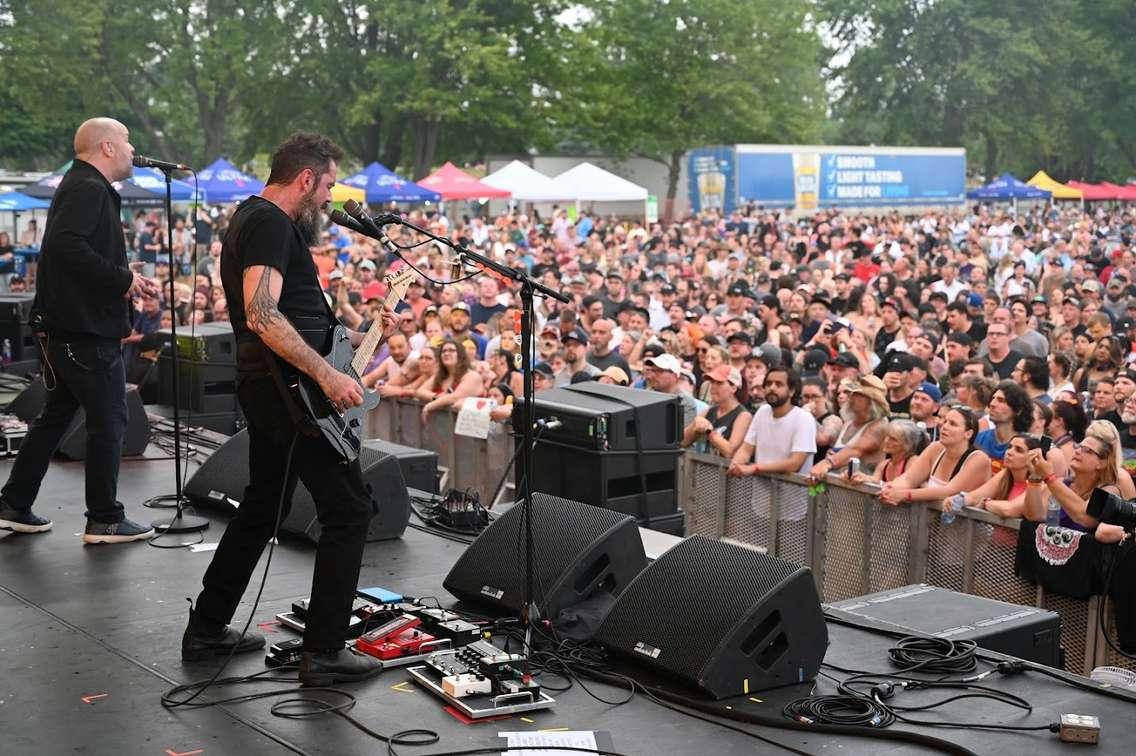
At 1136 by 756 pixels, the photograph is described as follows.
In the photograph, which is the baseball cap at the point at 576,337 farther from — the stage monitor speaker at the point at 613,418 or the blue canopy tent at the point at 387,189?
the blue canopy tent at the point at 387,189

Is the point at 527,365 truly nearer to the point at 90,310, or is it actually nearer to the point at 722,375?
the point at 90,310

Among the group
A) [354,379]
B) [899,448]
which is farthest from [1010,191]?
[354,379]

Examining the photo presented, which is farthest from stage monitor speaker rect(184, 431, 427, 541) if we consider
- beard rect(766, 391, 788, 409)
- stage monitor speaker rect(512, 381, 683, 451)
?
beard rect(766, 391, 788, 409)

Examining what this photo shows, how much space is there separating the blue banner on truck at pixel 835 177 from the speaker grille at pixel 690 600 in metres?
28.7

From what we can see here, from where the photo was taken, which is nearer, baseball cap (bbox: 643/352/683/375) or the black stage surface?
the black stage surface

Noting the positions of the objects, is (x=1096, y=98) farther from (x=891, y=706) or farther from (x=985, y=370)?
(x=891, y=706)

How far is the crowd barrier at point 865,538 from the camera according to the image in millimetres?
5781

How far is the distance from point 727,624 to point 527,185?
20735mm

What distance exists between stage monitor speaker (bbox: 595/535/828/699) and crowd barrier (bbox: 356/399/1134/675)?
2.05 meters

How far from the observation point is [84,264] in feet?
17.8

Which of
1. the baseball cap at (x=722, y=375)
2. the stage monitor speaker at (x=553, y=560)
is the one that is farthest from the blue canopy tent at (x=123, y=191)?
the stage monitor speaker at (x=553, y=560)

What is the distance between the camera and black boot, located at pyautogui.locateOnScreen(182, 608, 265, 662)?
436 centimetres

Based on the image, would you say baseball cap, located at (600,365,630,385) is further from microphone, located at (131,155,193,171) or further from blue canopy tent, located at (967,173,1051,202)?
blue canopy tent, located at (967,173,1051,202)

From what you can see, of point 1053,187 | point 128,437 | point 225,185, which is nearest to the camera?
point 128,437
